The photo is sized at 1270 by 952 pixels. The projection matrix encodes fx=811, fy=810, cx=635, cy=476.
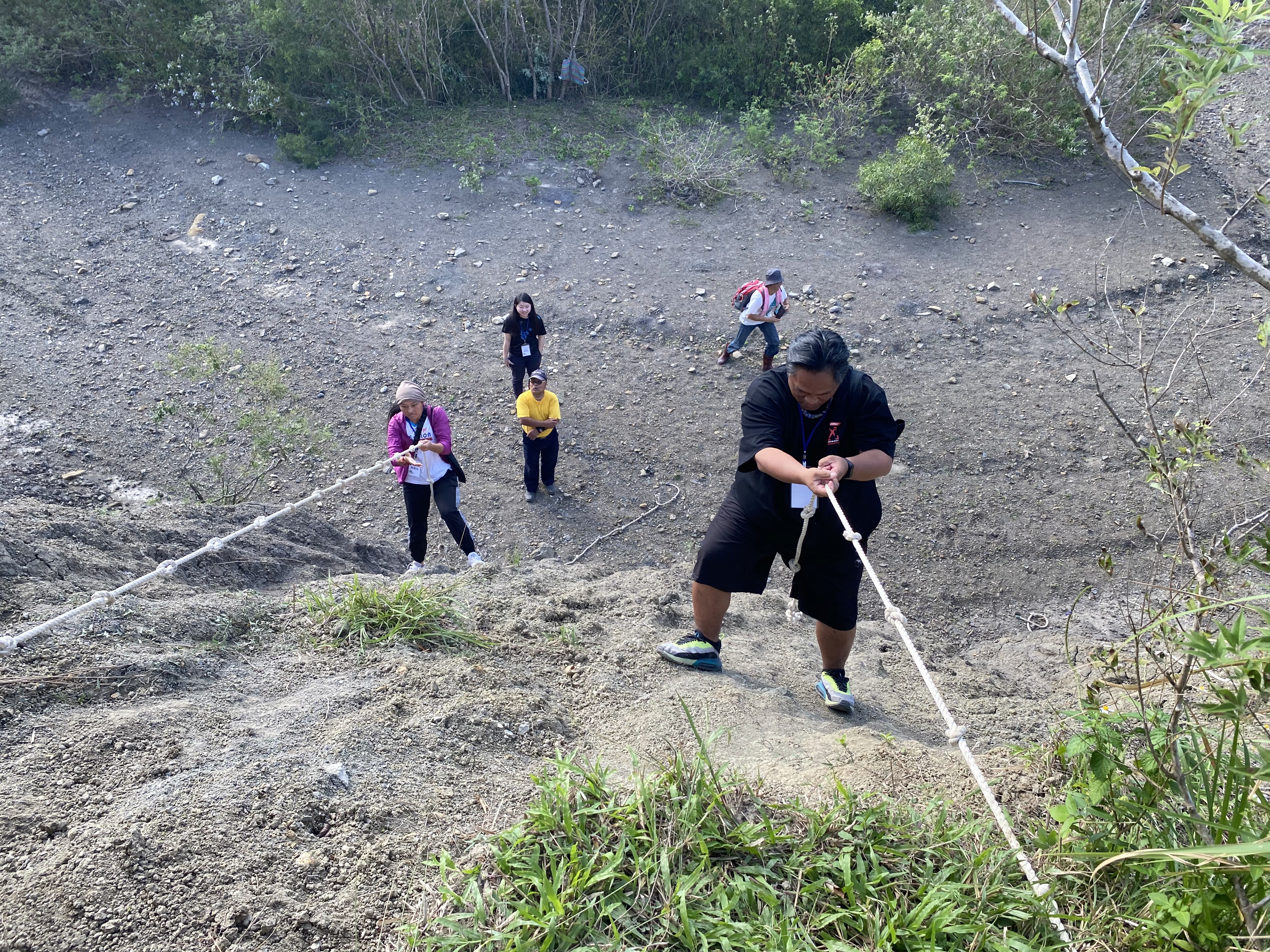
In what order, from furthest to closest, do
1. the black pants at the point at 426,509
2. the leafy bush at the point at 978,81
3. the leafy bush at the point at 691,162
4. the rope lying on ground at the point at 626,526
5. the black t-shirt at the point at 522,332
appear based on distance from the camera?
the leafy bush at the point at 978,81
the leafy bush at the point at 691,162
the black t-shirt at the point at 522,332
the rope lying on ground at the point at 626,526
the black pants at the point at 426,509

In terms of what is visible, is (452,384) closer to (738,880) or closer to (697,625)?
(697,625)

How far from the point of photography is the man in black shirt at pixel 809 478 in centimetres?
312

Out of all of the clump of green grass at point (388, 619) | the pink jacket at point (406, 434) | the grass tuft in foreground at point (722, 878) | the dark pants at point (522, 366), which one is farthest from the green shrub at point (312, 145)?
the grass tuft in foreground at point (722, 878)

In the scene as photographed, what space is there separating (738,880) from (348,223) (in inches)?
398

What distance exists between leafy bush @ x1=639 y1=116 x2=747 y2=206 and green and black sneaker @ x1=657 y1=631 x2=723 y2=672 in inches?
321

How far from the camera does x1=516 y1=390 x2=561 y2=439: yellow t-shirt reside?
6.50 metres

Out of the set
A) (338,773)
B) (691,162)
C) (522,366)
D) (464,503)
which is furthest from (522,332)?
(338,773)

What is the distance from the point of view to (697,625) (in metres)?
3.83

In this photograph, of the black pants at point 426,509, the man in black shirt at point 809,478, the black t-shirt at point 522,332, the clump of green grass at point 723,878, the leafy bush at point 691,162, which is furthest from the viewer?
the leafy bush at point 691,162

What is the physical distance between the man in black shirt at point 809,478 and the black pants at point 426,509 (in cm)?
242

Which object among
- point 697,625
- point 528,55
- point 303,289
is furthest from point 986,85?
point 697,625

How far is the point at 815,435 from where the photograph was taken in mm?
3320

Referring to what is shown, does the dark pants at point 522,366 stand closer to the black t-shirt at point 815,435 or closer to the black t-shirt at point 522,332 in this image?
the black t-shirt at point 522,332

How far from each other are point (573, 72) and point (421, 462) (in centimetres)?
929
